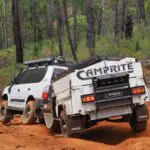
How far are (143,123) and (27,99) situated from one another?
4.79 meters

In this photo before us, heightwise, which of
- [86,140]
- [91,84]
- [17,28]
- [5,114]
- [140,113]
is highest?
[17,28]

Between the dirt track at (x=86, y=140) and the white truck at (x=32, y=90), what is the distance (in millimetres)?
641

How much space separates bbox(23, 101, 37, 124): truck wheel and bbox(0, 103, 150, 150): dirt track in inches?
13.3

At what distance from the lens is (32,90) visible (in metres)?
15.6

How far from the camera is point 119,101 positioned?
11.7 meters

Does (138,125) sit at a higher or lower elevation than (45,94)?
lower

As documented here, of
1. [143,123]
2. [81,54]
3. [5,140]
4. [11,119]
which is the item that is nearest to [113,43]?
[81,54]

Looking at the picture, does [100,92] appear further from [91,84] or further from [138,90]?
[138,90]

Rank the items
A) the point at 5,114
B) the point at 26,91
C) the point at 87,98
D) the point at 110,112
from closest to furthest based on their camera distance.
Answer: the point at 87,98 → the point at 110,112 → the point at 26,91 → the point at 5,114

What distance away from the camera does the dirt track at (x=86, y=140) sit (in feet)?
32.0

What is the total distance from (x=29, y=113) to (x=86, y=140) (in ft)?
12.4

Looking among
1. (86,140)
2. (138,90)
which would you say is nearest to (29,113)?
(86,140)

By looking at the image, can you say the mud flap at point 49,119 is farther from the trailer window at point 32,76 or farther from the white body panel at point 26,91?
the trailer window at point 32,76

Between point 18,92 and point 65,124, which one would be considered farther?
point 18,92
